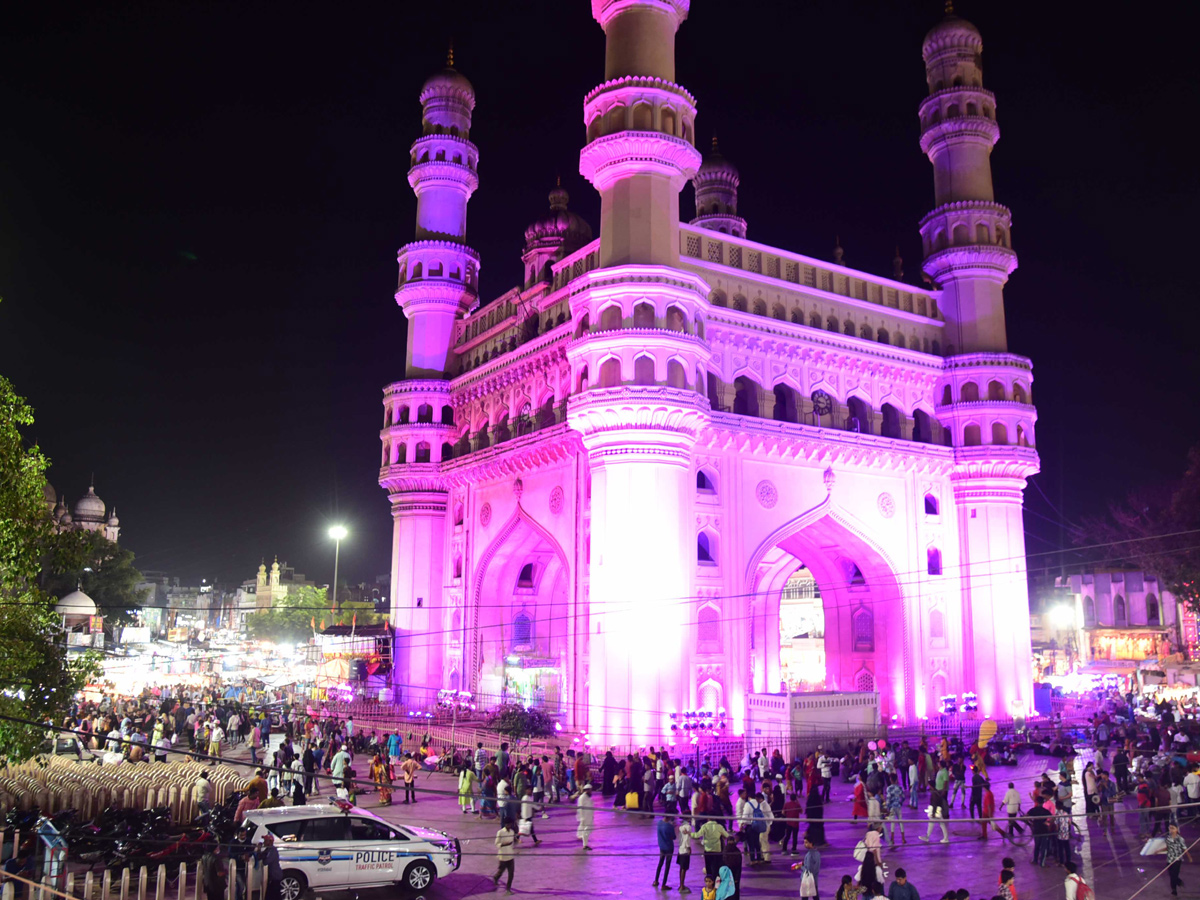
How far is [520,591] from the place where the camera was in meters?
37.8

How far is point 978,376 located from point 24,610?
32324 mm

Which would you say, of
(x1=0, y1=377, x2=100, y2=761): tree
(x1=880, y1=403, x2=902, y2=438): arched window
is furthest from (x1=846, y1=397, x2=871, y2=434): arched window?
(x1=0, y1=377, x2=100, y2=761): tree

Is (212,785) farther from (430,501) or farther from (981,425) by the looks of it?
(981,425)

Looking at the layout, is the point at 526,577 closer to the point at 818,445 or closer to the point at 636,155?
the point at 818,445

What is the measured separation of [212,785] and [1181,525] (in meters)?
36.6

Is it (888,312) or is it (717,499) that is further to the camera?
(888,312)

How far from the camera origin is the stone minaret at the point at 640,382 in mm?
26906

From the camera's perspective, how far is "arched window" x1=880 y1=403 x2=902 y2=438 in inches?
1414

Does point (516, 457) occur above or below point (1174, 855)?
above

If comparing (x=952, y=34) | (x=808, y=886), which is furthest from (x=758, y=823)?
(x=952, y=34)

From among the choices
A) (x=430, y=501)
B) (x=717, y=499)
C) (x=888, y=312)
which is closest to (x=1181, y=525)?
(x=888, y=312)

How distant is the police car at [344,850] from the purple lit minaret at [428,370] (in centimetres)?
2522

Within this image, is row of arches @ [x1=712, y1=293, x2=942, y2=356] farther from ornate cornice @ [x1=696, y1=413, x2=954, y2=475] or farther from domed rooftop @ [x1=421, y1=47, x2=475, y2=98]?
domed rooftop @ [x1=421, y1=47, x2=475, y2=98]

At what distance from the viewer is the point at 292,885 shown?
502 inches
